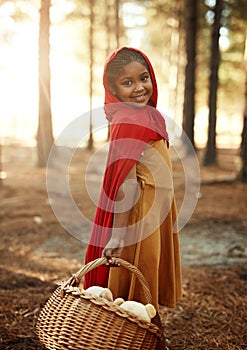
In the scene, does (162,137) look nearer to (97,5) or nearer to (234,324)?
(234,324)

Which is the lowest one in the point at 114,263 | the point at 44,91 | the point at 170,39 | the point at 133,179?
the point at 114,263

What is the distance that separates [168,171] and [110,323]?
3.44 feet

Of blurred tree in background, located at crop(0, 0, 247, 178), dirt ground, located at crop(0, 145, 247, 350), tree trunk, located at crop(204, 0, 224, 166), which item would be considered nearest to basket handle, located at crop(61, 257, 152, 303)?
dirt ground, located at crop(0, 145, 247, 350)

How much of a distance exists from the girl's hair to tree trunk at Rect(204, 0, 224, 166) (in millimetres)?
13190

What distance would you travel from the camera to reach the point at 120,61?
290 centimetres

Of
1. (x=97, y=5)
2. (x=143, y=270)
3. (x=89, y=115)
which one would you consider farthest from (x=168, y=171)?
(x=97, y=5)

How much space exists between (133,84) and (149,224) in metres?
0.95

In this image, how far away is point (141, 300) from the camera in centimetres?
298

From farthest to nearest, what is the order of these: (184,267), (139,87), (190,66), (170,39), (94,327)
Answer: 1. (170,39)
2. (190,66)
3. (184,267)
4. (139,87)
5. (94,327)

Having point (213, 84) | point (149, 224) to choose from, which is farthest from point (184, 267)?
point (213, 84)

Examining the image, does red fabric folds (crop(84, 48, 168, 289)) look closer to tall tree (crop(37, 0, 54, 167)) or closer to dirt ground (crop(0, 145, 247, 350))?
dirt ground (crop(0, 145, 247, 350))

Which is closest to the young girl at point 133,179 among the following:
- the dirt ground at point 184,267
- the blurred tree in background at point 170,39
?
the dirt ground at point 184,267

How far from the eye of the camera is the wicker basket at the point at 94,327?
8.30 ft

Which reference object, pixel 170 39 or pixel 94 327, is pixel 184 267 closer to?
pixel 94 327
